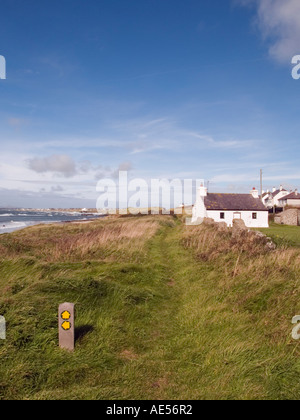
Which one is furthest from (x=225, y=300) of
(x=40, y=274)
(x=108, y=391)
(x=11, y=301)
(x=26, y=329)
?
(x=40, y=274)

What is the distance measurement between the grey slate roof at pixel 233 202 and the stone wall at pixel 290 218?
21.2 ft

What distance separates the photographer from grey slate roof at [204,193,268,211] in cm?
4273

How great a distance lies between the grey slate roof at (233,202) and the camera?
42734 millimetres

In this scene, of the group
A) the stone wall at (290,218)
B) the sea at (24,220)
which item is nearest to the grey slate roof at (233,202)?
the stone wall at (290,218)

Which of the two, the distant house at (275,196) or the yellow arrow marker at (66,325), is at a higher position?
the distant house at (275,196)

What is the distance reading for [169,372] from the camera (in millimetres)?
4824

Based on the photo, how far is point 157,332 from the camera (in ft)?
21.1

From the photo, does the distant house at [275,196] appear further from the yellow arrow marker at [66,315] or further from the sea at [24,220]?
the yellow arrow marker at [66,315]

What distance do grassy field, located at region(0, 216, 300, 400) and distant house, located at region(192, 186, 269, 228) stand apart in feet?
103

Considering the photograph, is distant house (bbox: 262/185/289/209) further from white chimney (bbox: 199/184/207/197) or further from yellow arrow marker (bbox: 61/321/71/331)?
yellow arrow marker (bbox: 61/321/71/331)

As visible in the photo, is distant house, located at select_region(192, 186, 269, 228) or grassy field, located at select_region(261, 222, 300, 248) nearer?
grassy field, located at select_region(261, 222, 300, 248)

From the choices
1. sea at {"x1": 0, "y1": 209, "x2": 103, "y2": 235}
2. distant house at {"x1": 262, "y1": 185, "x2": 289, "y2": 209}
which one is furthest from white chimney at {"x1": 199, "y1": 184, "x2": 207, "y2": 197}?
distant house at {"x1": 262, "y1": 185, "x2": 289, "y2": 209}

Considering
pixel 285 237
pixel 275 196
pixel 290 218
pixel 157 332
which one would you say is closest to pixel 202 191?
pixel 290 218
